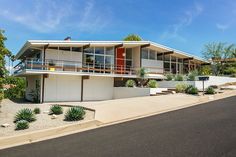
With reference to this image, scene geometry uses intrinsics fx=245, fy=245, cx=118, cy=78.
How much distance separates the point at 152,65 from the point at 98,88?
27.1 ft

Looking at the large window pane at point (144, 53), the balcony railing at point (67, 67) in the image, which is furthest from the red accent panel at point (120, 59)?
the large window pane at point (144, 53)

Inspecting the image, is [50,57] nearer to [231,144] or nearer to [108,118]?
[108,118]

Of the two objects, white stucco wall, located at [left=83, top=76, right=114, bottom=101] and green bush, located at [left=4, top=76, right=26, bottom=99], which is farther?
green bush, located at [left=4, top=76, right=26, bottom=99]

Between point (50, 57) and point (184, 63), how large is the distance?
19.4m

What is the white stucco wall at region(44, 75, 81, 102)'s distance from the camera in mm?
21734

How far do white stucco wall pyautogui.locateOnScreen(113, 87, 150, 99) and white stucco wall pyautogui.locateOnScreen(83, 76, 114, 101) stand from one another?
734 mm

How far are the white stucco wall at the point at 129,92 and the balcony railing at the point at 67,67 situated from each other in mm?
1925

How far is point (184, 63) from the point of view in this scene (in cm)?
3403

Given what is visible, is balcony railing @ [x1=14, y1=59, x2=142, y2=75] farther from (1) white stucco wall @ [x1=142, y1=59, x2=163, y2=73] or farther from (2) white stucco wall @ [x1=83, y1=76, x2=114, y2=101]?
(1) white stucco wall @ [x1=142, y1=59, x2=163, y2=73]

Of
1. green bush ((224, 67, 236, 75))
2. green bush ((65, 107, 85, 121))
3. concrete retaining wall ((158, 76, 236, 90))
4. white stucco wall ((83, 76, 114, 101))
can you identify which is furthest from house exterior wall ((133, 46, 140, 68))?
green bush ((224, 67, 236, 75))

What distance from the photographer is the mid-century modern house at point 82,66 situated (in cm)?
2128

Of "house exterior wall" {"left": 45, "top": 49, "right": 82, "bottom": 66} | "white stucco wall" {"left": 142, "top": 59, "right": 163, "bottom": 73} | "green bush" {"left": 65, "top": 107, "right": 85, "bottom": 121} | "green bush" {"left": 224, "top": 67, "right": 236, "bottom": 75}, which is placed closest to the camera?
"green bush" {"left": 65, "top": 107, "right": 85, "bottom": 121}

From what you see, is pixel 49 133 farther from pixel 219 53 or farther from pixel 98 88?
pixel 219 53

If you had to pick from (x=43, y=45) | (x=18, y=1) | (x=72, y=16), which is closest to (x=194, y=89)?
(x=72, y=16)
